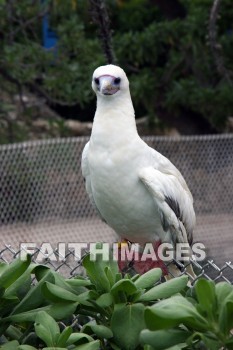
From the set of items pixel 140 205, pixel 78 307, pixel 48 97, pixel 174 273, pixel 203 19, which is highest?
pixel 78 307

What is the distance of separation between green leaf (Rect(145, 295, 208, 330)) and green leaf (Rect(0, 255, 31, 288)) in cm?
54

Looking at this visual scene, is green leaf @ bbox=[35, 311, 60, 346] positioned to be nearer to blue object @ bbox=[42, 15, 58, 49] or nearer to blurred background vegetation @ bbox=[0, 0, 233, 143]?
blurred background vegetation @ bbox=[0, 0, 233, 143]

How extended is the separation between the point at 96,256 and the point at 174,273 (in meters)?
1.96

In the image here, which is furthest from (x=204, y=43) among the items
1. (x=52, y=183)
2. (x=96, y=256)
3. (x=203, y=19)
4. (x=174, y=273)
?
(x=96, y=256)

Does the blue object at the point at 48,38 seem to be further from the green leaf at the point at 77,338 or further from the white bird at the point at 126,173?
the green leaf at the point at 77,338

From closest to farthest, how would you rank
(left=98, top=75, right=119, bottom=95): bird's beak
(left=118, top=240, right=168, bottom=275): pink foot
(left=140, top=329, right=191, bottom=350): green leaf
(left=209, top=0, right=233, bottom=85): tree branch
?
(left=140, top=329, right=191, bottom=350): green leaf → (left=118, top=240, right=168, bottom=275): pink foot → (left=98, top=75, right=119, bottom=95): bird's beak → (left=209, top=0, right=233, bottom=85): tree branch

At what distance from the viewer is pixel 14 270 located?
2842mm

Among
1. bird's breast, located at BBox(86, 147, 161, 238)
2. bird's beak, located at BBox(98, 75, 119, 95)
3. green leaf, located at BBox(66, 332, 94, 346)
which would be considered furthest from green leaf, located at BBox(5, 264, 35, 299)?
bird's beak, located at BBox(98, 75, 119, 95)

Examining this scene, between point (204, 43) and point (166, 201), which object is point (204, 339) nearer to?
point (166, 201)

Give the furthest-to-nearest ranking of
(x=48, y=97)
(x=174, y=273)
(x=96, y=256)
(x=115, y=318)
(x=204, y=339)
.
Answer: (x=48, y=97)
(x=174, y=273)
(x=96, y=256)
(x=115, y=318)
(x=204, y=339)

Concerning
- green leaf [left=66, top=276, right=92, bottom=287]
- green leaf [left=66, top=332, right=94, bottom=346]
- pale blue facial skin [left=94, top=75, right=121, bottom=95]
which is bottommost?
pale blue facial skin [left=94, top=75, right=121, bottom=95]

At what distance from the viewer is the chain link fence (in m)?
7.02

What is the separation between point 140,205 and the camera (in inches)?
180

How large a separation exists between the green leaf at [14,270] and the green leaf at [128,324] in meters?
0.33
